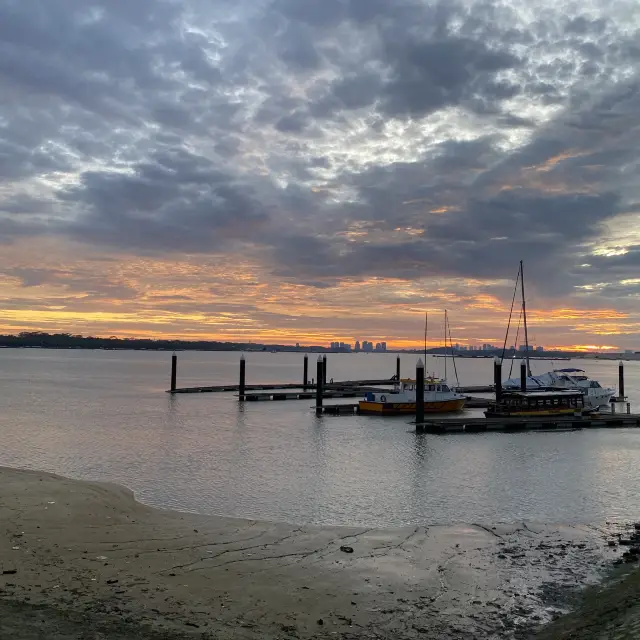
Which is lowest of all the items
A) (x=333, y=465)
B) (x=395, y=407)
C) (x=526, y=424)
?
(x=333, y=465)

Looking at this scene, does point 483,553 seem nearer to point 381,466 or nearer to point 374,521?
point 374,521

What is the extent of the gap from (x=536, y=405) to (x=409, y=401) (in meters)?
9.92

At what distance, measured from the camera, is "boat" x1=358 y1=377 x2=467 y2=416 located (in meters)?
49.5

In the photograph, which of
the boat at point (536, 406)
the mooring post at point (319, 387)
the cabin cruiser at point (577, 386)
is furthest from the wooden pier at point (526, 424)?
the mooring post at point (319, 387)

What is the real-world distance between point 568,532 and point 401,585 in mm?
6874

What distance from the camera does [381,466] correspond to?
27.3 m

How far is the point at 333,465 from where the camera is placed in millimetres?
27312

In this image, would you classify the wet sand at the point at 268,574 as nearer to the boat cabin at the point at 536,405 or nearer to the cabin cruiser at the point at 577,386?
the boat cabin at the point at 536,405

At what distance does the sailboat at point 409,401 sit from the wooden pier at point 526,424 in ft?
23.7

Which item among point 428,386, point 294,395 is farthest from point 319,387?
point 294,395

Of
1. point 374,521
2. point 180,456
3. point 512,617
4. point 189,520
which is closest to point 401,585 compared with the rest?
point 512,617

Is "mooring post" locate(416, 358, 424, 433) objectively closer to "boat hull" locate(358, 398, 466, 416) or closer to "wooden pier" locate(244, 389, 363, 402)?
"boat hull" locate(358, 398, 466, 416)

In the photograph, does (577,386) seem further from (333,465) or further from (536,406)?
(333,465)

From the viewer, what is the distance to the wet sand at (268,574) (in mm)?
9391
